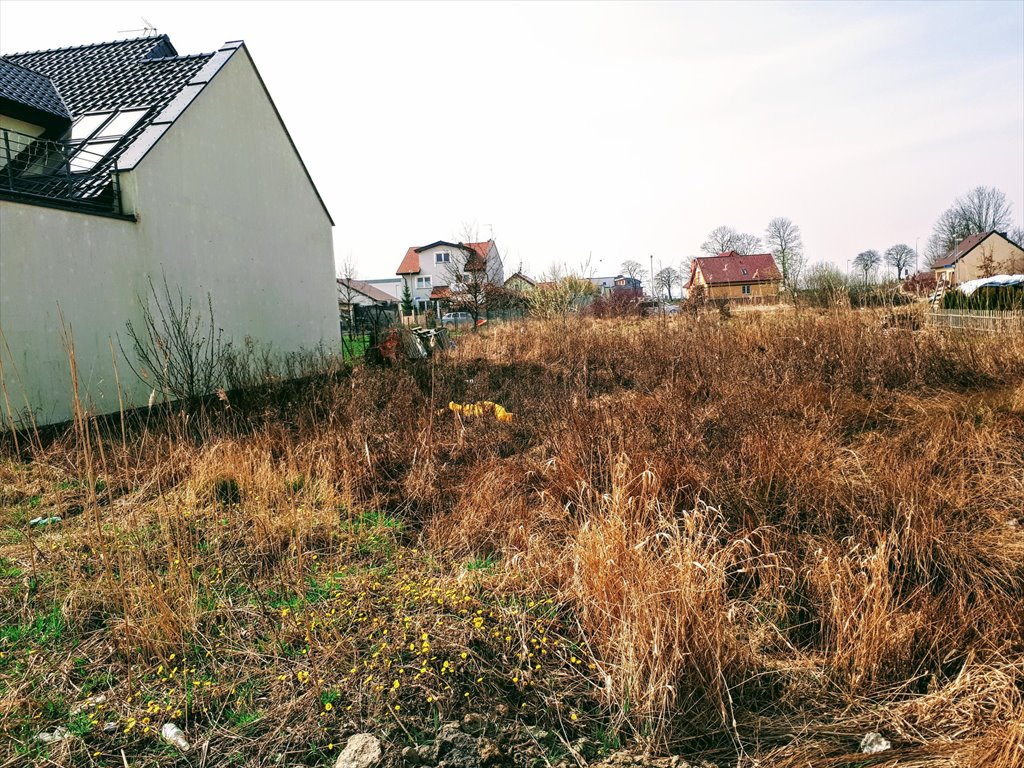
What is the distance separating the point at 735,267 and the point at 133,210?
52.3 metres

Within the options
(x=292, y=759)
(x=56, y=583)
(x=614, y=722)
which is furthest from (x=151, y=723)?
(x=614, y=722)

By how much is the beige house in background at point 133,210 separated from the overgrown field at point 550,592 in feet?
10.4

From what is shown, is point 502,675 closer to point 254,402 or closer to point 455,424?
point 455,424

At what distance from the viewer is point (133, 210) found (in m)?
10.1

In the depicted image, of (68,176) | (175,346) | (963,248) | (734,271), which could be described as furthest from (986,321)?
(963,248)

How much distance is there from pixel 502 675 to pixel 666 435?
9.59 ft

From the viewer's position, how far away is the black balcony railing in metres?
9.43

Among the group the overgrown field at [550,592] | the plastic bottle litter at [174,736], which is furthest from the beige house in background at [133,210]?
the plastic bottle litter at [174,736]

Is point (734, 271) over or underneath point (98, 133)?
over

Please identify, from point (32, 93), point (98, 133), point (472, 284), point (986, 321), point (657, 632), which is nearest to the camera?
point (657, 632)

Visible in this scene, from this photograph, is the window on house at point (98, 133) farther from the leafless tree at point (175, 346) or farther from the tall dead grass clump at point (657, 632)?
the tall dead grass clump at point (657, 632)

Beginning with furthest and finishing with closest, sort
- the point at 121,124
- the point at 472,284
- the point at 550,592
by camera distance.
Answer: the point at 472,284
the point at 121,124
the point at 550,592

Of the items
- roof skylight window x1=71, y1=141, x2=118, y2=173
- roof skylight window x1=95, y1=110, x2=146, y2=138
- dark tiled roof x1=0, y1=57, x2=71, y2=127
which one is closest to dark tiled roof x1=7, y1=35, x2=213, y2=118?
dark tiled roof x1=0, y1=57, x2=71, y2=127

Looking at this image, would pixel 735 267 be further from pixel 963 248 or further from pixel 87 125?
pixel 87 125
